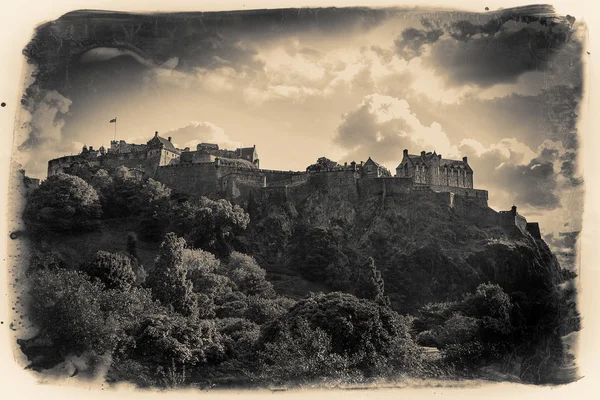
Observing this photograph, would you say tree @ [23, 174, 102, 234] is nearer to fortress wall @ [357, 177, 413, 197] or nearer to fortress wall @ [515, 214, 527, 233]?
fortress wall @ [357, 177, 413, 197]

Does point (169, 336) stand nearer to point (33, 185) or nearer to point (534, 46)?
point (33, 185)

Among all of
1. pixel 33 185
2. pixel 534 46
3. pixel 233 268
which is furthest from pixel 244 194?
pixel 534 46

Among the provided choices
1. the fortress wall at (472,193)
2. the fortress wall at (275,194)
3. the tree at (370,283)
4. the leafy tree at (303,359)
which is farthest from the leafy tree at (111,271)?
the fortress wall at (472,193)

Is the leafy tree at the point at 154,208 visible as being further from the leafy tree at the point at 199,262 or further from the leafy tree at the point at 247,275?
the leafy tree at the point at 247,275

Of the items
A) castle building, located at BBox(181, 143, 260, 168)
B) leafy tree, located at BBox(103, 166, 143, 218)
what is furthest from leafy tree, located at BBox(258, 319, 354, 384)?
castle building, located at BBox(181, 143, 260, 168)

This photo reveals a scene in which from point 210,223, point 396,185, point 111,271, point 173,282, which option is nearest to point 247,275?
point 210,223

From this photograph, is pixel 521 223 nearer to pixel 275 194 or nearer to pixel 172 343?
pixel 275 194

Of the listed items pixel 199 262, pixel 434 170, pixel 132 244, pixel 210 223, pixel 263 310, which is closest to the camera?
pixel 263 310
